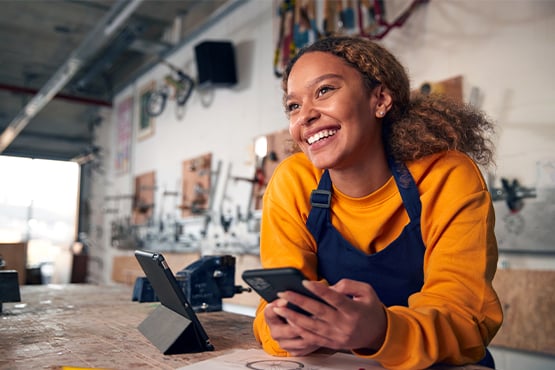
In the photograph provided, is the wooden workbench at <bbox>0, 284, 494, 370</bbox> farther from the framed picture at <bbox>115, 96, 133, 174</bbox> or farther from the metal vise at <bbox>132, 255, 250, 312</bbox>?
the framed picture at <bbox>115, 96, 133, 174</bbox>

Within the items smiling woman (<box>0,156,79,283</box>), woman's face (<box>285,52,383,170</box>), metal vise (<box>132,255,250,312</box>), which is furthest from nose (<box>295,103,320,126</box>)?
smiling woman (<box>0,156,79,283</box>)

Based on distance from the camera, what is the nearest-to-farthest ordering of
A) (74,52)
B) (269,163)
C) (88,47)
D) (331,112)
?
(331,112) < (269,163) < (88,47) < (74,52)

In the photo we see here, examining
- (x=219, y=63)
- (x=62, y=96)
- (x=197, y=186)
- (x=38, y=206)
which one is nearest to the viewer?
(x=219, y=63)

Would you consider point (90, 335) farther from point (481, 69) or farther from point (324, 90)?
point (481, 69)

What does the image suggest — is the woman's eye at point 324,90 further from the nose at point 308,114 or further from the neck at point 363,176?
the neck at point 363,176

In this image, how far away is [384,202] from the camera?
1190 mm

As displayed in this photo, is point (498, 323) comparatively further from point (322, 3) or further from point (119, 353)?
point (322, 3)

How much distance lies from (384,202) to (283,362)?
18.3 inches

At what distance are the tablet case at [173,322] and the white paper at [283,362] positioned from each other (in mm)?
83

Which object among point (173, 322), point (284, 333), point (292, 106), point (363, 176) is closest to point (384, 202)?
point (363, 176)

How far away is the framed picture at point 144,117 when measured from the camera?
6152 millimetres

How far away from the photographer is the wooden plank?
2014mm

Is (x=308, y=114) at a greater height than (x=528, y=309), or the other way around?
(x=308, y=114)

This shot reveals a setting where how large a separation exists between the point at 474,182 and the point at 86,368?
2.88 ft
